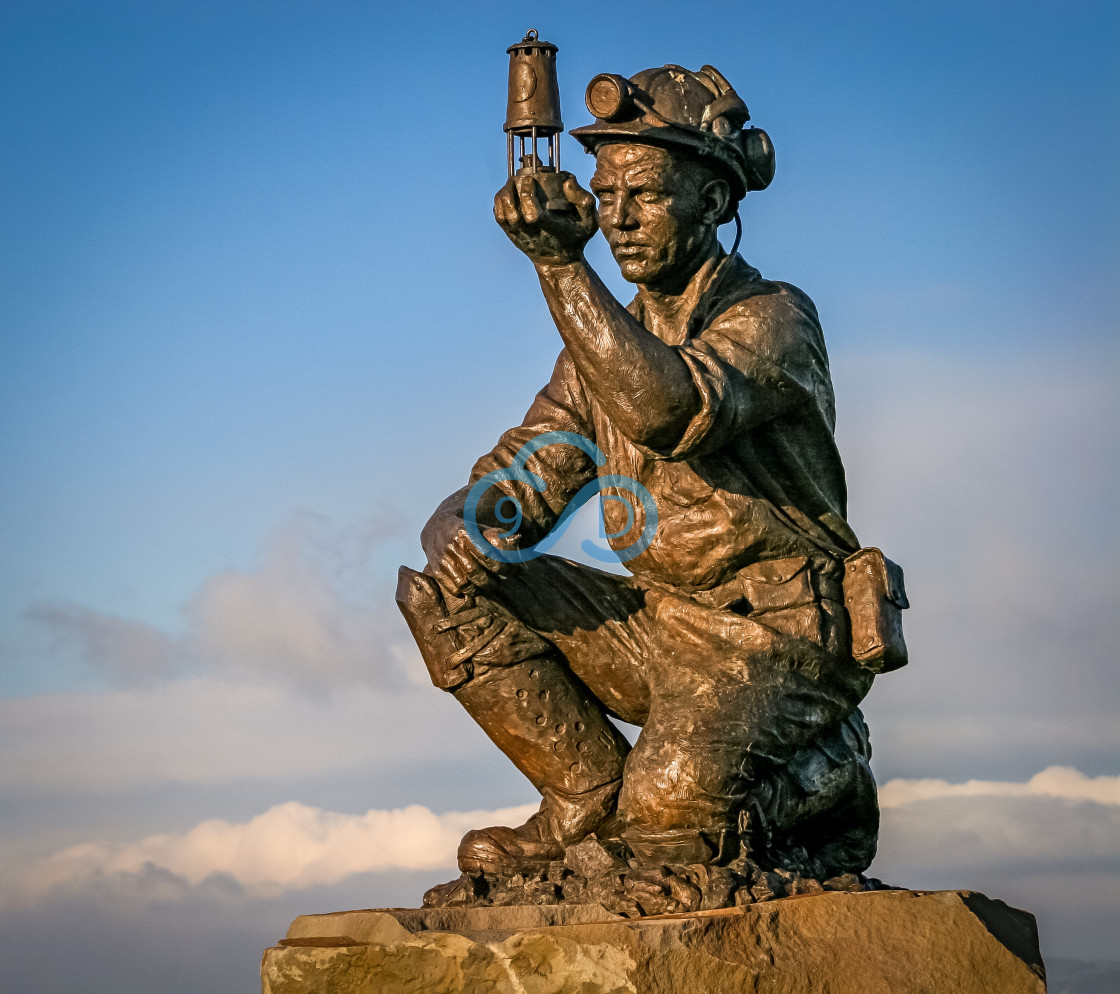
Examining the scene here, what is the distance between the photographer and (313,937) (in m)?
5.66

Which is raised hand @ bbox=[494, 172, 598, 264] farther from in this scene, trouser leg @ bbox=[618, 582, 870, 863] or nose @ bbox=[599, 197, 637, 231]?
trouser leg @ bbox=[618, 582, 870, 863]

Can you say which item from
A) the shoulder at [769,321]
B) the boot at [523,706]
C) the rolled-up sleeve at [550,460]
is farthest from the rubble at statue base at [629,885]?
the shoulder at [769,321]

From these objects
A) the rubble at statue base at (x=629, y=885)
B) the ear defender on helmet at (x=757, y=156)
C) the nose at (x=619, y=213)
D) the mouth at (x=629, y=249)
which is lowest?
the rubble at statue base at (x=629, y=885)

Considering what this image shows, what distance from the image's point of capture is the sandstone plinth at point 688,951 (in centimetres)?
521

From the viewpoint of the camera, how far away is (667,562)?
6.06 metres

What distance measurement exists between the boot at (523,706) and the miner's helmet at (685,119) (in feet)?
5.09

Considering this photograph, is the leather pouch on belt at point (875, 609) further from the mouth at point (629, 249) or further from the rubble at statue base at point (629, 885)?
the mouth at point (629, 249)

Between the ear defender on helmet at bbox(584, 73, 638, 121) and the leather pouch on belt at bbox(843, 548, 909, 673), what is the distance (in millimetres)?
1561

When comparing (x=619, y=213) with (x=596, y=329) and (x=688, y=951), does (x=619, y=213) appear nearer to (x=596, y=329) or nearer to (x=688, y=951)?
(x=596, y=329)

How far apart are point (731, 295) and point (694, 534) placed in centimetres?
A: 76

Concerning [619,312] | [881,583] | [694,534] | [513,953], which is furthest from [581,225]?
[513,953]

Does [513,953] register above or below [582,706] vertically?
below

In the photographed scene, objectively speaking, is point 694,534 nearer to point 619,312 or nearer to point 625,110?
point 619,312

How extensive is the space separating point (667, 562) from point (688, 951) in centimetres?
135
